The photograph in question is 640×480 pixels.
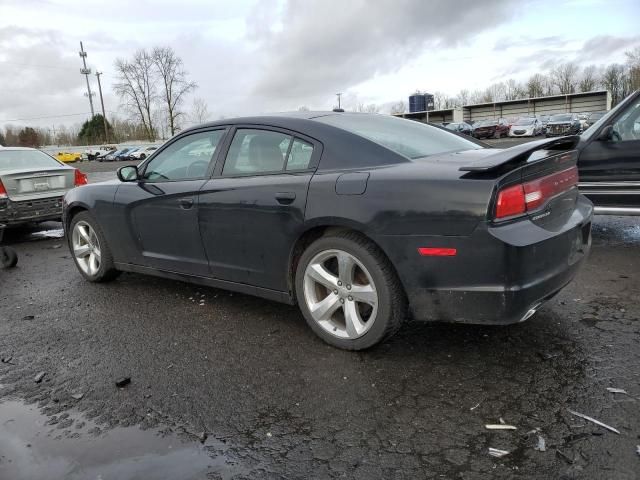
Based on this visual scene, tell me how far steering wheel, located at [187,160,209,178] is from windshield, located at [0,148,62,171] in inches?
210

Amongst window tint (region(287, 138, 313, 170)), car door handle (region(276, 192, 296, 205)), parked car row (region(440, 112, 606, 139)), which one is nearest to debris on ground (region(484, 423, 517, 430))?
car door handle (region(276, 192, 296, 205))

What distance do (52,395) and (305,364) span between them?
1491 mm

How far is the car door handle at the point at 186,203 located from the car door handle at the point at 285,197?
91 centimetres

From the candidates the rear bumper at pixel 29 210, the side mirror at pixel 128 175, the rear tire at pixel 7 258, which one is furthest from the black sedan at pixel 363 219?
the rear bumper at pixel 29 210

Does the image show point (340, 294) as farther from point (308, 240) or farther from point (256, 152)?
point (256, 152)

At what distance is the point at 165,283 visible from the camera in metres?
5.23

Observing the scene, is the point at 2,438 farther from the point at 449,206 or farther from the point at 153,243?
the point at 449,206

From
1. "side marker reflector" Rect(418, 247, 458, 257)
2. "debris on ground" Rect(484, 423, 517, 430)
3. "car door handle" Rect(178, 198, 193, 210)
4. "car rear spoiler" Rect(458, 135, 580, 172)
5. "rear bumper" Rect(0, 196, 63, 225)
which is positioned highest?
"car rear spoiler" Rect(458, 135, 580, 172)

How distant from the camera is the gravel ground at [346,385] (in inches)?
91.1

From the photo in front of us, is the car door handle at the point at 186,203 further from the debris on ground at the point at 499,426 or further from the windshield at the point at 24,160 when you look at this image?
the windshield at the point at 24,160

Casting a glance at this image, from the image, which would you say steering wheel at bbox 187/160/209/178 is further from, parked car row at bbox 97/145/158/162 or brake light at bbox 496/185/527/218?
parked car row at bbox 97/145/158/162

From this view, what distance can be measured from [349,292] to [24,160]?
295 inches

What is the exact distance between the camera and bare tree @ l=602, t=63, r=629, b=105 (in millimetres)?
84500

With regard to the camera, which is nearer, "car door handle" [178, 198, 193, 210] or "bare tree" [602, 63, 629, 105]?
"car door handle" [178, 198, 193, 210]
